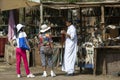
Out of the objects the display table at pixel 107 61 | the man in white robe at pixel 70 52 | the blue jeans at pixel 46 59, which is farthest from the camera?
the display table at pixel 107 61

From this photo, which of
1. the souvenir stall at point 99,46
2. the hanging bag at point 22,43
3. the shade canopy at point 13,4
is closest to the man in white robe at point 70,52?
the souvenir stall at point 99,46

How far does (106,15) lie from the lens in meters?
16.9

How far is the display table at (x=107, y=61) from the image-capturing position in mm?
13961

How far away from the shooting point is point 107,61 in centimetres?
1407

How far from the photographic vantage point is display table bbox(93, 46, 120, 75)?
1396 cm

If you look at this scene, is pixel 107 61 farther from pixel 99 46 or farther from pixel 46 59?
pixel 46 59

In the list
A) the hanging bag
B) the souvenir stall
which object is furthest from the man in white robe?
the hanging bag

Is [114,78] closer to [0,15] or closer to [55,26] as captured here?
[55,26]

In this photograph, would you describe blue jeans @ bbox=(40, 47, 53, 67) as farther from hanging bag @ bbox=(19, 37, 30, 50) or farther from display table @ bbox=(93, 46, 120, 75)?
display table @ bbox=(93, 46, 120, 75)

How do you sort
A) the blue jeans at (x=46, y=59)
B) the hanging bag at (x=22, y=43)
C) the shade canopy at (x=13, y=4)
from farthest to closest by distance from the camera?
the shade canopy at (x=13, y=4) → the blue jeans at (x=46, y=59) → the hanging bag at (x=22, y=43)

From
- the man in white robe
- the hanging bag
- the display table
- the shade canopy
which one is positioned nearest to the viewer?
the hanging bag

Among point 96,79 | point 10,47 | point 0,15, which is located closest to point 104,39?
point 96,79

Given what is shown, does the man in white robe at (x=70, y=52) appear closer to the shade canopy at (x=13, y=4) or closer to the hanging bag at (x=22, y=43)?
the hanging bag at (x=22, y=43)

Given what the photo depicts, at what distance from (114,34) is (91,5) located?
276 centimetres
